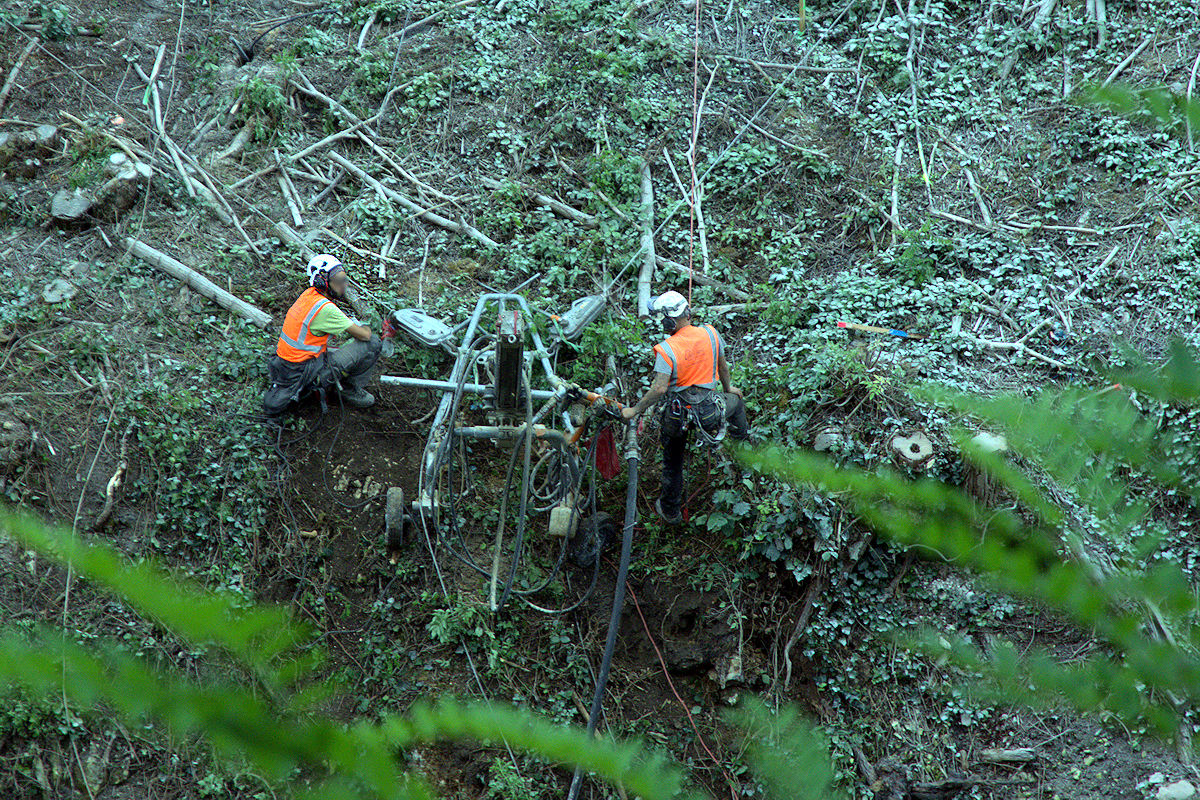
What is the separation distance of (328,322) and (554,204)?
120 inches

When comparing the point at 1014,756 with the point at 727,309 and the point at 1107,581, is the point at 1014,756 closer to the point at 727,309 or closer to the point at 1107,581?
the point at 727,309

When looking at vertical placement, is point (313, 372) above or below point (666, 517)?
above

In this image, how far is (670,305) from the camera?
5.79 m

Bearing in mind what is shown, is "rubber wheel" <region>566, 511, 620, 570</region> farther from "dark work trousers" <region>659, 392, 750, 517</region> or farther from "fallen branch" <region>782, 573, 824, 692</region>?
"fallen branch" <region>782, 573, 824, 692</region>

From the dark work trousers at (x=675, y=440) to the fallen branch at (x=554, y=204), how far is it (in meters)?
2.91

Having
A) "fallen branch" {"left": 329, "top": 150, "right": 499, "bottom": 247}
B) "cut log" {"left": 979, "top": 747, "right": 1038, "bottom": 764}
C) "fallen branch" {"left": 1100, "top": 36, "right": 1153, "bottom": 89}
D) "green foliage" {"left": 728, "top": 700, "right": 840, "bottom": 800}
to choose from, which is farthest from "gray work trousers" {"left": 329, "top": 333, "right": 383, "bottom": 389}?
"fallen branch" {"left": 1100, "top": 36, "right": 1153, "bottom": 89}

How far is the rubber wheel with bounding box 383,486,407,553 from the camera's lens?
6.34m

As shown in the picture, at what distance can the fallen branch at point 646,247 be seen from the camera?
7.95m

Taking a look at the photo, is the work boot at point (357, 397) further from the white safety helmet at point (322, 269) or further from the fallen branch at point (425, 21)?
the fallen branch at point (425, 21)

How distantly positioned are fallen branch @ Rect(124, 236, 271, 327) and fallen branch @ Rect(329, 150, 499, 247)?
1.84 m

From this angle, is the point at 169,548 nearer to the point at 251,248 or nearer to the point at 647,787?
the point at 251,248

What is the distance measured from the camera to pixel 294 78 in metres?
9.14

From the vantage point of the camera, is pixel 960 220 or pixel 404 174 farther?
pixel 404 174

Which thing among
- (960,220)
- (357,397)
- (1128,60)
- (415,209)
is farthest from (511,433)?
(1128,60)
